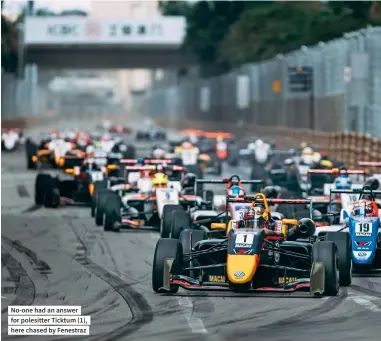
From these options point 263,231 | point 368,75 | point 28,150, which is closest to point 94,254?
point 263,231

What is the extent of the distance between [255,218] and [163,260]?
1.26 meters

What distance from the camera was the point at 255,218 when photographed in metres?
18.0

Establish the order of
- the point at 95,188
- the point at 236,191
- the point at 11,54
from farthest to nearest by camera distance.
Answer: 1. the point at 11,54
2. the point at 95,188
3. the point at 236,191

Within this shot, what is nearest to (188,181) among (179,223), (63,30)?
(179,223)

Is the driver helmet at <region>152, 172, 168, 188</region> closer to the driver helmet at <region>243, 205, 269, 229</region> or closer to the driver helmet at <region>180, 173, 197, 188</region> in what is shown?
the driver helmet at <region>180, 173, 197, 188</region>

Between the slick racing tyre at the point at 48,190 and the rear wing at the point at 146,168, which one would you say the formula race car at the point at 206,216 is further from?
the slick racing tyre at the point at 48,190

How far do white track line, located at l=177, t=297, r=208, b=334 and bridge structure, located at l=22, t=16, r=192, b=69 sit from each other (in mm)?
98501

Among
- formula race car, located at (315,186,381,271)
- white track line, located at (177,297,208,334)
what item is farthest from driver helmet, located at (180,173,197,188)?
white track line, located at (177,297,208,334)

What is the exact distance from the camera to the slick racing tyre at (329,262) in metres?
17.1

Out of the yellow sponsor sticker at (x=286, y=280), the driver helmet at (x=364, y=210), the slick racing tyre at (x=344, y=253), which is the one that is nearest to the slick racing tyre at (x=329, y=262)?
the slick racing tyre at (x=344, y=253)

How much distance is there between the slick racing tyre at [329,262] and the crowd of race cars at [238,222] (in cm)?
1

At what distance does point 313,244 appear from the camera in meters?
17.5

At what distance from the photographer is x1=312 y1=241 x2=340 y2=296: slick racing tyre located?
17.1 m

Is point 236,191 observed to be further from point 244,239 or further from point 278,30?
point 278,30
